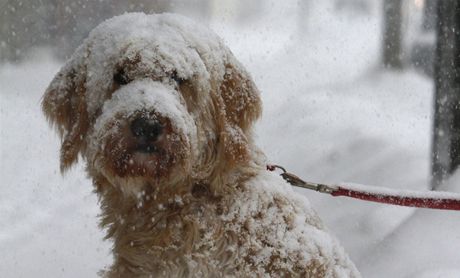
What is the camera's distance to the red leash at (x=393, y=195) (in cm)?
392

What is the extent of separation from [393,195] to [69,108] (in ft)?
5.94

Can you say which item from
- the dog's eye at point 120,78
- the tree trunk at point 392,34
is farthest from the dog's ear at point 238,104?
the tree trunk at point 392,34

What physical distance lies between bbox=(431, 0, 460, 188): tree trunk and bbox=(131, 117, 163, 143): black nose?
5.37 m

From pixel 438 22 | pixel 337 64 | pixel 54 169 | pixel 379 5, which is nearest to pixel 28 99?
pixel 54 169

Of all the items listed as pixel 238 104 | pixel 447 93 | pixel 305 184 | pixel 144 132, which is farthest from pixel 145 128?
pixel 447 93

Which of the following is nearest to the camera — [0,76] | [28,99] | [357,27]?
[28,99]

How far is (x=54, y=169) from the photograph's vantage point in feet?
35.1

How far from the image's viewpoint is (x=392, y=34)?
1742 centimetres

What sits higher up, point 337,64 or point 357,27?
point 357,27

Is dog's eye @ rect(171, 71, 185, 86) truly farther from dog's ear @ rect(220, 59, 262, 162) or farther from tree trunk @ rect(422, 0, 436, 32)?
tree trunk @ rect(422, 0, 436, 32)

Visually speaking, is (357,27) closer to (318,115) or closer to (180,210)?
(318,115)

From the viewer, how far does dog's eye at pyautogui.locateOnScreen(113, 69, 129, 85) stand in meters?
3.56

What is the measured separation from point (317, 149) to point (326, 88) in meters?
3.37

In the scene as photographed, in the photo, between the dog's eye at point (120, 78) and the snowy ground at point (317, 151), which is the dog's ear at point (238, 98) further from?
the snowy ground at point (317, 151)
